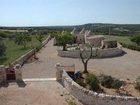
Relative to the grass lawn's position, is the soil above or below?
above

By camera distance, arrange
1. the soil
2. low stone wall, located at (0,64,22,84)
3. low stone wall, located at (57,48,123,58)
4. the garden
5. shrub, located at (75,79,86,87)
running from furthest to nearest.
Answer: low stone wall, located at (57,48,123,58) < the garden < shrub, located at (75,79,86,87) < low stone wall, located at (0,64,22,84) < the soil

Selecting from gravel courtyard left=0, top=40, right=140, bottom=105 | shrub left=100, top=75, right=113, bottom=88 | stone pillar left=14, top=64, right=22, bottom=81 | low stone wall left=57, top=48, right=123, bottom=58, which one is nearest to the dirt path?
gravel courtyard left=0, top=40, right=140, bottom=105

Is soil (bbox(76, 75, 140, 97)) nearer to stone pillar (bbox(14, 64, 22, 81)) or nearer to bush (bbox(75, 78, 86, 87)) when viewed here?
bush (bbox(75, 78, 86, 87))

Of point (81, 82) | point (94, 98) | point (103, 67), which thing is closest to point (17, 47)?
point (103, 67)

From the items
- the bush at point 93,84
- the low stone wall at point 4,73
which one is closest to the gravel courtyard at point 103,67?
the low stone wall at point 4,73

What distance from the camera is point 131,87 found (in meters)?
20.5

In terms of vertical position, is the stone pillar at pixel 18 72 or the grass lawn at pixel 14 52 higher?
the stone pillar at pixel 18 72

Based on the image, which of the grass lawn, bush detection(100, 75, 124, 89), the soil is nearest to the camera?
the soil

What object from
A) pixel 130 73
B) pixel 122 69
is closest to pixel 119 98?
pixel 130 73

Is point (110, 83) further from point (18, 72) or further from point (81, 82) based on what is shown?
point (18, 72)

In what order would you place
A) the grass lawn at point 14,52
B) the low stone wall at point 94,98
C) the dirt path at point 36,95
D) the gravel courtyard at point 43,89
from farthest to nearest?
1. the grass lawn at point 14,52
2. the gravel courtyard at point 43,89
3. the dirt path at point 36,95
4. the low stone wall at point 94,98

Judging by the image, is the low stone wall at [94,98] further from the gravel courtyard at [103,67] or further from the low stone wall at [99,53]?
the low stone wall at [99,53]

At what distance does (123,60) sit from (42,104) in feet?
68.6

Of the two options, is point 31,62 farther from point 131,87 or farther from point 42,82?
point 131,87
